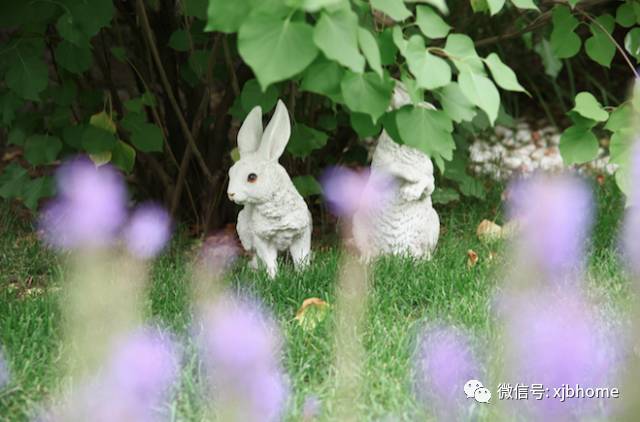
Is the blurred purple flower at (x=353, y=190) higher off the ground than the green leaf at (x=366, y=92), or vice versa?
the green leaf at (x=366, y=92)

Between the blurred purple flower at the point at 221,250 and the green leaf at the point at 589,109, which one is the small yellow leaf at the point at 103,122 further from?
the green leaf at the point at 589,109

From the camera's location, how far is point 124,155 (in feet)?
10.2

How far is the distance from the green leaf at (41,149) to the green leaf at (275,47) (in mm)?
1650

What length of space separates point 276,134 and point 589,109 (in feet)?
3.15

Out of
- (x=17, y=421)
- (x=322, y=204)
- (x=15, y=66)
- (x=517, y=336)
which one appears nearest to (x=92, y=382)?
(x=17, y=421)

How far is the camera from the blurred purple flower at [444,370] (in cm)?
176

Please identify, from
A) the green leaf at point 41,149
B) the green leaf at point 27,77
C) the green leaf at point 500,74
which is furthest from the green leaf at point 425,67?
the green leaf at point 41,149

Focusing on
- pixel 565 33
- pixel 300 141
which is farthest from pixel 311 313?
pixel 565 33

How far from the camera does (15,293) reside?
2.79m

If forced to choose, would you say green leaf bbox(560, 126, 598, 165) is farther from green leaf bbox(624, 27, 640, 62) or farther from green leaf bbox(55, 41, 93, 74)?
green leaf bbox(55, 41, 93, 74)

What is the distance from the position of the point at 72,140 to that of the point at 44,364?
4.21 feet

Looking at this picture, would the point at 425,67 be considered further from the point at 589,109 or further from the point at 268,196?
the point at 589,109

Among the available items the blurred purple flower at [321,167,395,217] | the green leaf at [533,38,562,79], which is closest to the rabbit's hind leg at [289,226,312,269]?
the blurred purple flower at [321,167,395,217]

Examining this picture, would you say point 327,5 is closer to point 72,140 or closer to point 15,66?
point 15,66
